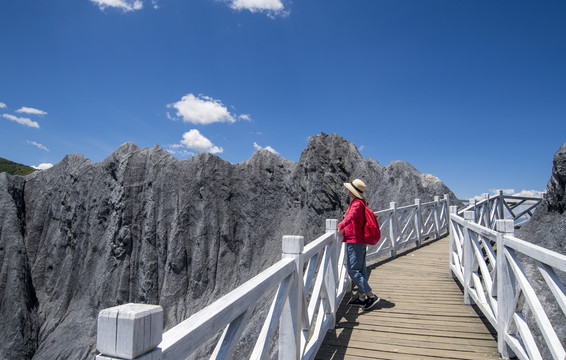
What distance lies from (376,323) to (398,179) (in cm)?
1674

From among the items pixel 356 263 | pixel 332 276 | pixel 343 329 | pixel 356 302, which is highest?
pixel 356 263

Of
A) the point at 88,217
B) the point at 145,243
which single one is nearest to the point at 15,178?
the point at 88,217

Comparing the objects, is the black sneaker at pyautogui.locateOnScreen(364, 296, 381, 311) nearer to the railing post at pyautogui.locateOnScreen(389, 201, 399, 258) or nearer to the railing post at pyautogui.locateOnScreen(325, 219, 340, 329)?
the railing post at pyautogui.locateOnScreen(325, 219, 340, 329)

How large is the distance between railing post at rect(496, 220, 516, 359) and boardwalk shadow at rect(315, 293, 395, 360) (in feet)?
4.88

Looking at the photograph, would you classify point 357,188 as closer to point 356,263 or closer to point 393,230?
point 356,263

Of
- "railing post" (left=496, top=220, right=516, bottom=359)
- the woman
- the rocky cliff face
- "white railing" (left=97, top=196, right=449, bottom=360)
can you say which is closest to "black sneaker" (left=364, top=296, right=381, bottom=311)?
the woman

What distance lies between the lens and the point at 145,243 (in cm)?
2153

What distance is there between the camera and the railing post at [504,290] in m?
3.24

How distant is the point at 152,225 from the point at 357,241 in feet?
65.1

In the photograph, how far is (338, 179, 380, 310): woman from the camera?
4.45m

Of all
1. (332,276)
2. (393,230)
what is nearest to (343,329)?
(332,276)

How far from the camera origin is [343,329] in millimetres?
4055

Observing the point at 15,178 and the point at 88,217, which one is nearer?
the point at 88,217

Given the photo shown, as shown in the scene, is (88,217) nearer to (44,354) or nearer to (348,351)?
(44,354)
